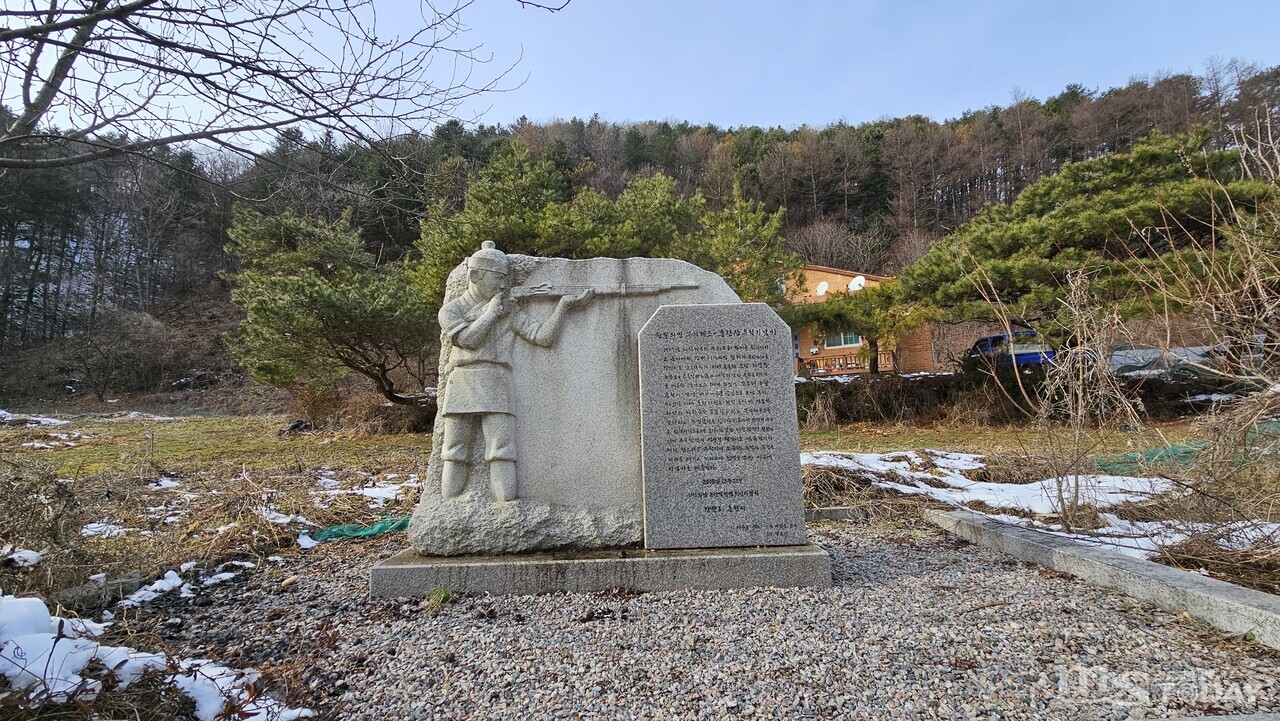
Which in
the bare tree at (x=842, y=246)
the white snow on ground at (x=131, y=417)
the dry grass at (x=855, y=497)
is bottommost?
the dry grass at (x=855, y=497)

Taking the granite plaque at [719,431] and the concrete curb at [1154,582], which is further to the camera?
the granite plaque at [719,431]

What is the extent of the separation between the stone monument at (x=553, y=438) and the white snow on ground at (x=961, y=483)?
10.3ft

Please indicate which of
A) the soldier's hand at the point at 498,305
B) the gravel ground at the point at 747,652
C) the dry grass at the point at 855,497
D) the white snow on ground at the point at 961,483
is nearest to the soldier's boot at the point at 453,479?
the gravel ground at the point at 747,652

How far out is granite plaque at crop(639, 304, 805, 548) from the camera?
3.54m

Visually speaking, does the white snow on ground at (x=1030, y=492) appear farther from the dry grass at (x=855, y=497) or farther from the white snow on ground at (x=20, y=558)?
the white snow on ground at (x=20, y=558)

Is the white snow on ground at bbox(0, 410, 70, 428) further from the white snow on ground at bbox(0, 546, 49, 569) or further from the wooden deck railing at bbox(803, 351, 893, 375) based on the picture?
the wooden deck railing at bbox(803, 351, 893, 375)

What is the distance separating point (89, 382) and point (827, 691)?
33.1 metres

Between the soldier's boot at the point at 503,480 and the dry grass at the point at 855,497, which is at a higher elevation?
the soldier's boot at the point at 503,480

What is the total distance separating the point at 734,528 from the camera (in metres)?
3.53

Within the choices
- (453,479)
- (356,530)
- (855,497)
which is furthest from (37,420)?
(855,497)

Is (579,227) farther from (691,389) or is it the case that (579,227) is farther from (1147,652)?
(1147,652)

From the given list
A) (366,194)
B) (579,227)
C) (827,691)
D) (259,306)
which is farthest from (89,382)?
(827,691)

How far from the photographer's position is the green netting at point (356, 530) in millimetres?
4809

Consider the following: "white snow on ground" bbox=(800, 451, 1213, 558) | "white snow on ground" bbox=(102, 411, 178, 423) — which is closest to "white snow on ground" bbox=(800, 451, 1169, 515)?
"white snow on ground" bbox=(800, 451, 1213, 558)
